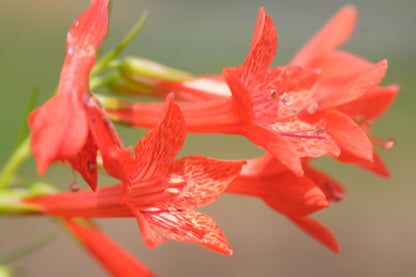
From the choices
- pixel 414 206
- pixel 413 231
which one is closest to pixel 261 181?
pixel 413 231

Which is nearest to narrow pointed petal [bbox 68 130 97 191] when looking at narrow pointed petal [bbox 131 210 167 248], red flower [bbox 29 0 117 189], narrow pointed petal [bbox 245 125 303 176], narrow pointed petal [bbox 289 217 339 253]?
red flower [bbox 29 0 117 189]

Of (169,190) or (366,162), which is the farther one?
(366,162)

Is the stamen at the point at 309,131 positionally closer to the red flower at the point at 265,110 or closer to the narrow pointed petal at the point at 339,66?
the red flower at the point at 265,110

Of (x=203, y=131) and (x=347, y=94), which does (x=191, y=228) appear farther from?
(x=347, y=94)

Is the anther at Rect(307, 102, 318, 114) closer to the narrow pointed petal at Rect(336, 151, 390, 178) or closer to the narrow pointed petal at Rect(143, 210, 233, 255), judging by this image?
the narrow pointed petal at Rect(336, 151, 390, 178)

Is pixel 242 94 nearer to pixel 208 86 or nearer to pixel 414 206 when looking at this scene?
pixel 208 86

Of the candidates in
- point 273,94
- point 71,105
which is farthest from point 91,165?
point 273,94
